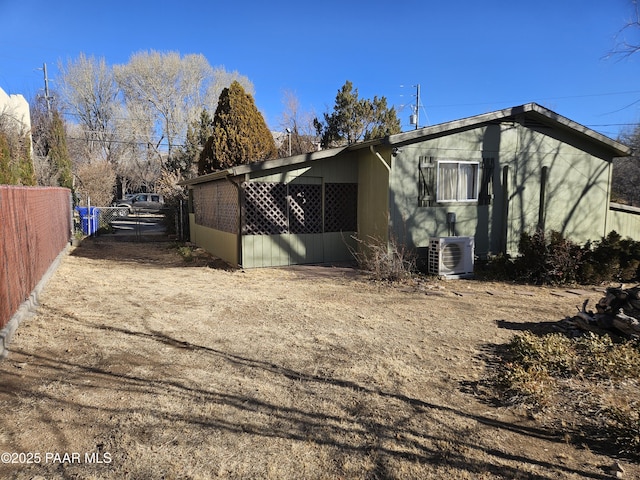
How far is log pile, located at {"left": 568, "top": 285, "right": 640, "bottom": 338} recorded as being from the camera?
14.9 ft

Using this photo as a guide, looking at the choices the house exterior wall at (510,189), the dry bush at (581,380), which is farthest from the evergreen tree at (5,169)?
the dry bush at (581,380)

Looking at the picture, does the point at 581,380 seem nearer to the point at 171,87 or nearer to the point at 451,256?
the point at 451,256

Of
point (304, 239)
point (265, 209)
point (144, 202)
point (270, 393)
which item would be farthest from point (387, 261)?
point (144, 202)

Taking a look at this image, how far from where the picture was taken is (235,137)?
16.5 meters

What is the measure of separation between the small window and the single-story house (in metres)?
0.02

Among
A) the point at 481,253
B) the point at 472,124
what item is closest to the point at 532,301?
the point at 481,253

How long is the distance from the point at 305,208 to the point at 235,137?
776 centimetres

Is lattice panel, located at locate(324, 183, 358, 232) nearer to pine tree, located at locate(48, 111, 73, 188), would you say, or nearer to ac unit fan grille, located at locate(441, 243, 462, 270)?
ac unit fan grille, located at locate(441, 243, 462, 270)

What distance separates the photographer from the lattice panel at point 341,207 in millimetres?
10273

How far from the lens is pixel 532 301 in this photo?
22.3 feet

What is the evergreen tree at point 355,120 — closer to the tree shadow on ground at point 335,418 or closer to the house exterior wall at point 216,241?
the house exterior wall at point 216,241

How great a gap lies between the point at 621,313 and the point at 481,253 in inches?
217

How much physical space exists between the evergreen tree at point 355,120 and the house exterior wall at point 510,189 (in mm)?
10971

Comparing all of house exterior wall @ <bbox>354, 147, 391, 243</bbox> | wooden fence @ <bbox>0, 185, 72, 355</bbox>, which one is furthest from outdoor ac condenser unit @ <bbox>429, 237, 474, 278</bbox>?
wooden fence @ <bbox>0, 185, 72, 355</bbox>
